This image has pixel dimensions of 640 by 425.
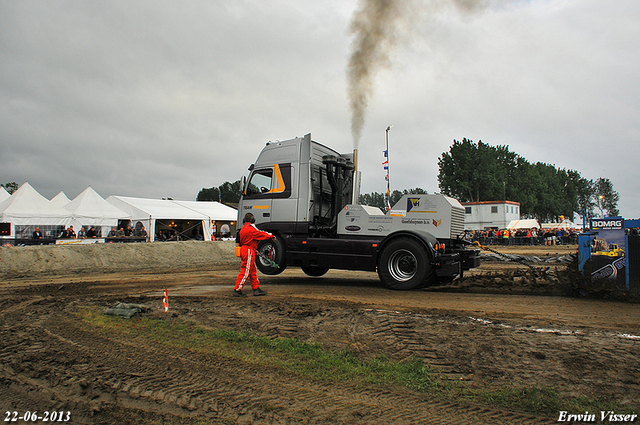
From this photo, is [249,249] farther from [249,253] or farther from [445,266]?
[445,266]

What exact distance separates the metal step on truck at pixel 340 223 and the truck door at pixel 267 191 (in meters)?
0.02

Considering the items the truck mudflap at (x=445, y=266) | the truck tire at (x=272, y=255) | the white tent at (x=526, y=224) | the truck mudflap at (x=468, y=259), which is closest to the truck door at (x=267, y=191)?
the truck tire at (x=272, y=255)

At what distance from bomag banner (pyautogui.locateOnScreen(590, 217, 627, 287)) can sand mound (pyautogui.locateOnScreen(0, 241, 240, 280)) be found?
529 inches

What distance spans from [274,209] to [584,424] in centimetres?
837

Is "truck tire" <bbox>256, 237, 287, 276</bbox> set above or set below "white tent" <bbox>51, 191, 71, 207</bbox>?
below

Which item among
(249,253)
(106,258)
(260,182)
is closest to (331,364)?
(249,253)

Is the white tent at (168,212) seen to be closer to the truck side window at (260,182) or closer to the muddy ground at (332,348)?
the truck side window at (260,182)

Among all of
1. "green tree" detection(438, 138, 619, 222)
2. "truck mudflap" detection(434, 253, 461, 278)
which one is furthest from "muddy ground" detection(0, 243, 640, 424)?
"green tree" detection(438, 138, 619, 222)

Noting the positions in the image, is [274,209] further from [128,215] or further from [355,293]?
[128,215]

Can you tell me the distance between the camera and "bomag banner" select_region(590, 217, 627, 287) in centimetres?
671

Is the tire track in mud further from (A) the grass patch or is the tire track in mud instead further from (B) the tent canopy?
(B) the tent canopy

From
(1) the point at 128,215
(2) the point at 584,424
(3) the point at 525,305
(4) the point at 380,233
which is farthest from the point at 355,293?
(1) the point at 128,215

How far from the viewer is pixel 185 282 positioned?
1088cm

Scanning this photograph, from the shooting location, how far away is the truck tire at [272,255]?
33.1 ft
